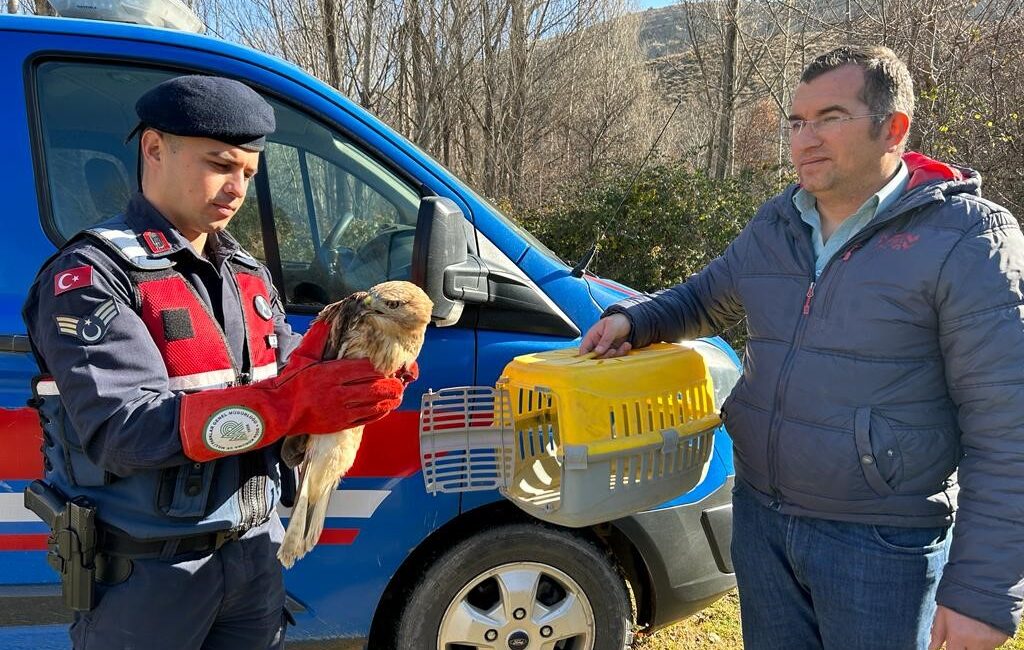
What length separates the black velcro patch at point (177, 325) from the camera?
4.44 ft

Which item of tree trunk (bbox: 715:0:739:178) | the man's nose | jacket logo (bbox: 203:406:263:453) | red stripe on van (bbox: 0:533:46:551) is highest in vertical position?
tree trunk (bbox: 715:0:739:178)

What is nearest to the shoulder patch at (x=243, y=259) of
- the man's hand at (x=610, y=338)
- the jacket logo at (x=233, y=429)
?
the jacket logo at (x=233, y=429)

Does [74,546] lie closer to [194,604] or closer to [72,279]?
[194,604]

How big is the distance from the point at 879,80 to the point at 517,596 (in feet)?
5.93

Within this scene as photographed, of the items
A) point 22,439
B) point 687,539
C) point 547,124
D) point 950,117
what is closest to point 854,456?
point 687,539

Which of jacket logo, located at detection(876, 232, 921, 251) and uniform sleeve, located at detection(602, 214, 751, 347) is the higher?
jacket logo, located at detection(876, 232, 921, 251)

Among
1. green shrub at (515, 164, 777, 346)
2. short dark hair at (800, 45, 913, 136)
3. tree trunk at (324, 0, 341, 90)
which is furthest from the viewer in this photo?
tree trunk at (324, 0, 341, 90)

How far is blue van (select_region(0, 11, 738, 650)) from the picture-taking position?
2059mm

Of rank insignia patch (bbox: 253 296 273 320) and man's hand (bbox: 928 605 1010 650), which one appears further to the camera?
rank insignia patch (bbox: 253 296 273 320)

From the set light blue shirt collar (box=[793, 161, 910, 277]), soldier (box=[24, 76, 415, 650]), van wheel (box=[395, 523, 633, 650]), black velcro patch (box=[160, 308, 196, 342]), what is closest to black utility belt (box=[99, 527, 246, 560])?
soldier (box=[24, 76, 415, 650])

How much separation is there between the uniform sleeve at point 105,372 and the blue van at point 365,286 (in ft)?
2.89

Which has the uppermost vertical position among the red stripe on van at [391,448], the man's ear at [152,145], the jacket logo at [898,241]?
the man's ear at [152,145]

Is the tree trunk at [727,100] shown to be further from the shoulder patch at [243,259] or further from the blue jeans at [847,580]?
the shoulder patch at [243,259]

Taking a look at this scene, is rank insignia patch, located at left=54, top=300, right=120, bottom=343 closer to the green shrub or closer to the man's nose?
the man's nose
